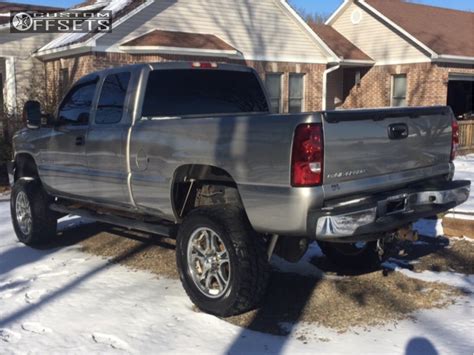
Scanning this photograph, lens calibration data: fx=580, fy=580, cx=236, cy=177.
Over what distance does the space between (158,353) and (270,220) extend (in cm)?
120

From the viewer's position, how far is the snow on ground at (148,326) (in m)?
4.05

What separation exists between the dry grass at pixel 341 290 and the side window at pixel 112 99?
1.60 metres

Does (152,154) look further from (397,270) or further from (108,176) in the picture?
(397,270)

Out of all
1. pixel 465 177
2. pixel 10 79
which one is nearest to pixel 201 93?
pixel 465 177

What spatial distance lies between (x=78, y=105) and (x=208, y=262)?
2688 millimetres

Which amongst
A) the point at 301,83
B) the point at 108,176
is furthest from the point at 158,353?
the point at 301,83

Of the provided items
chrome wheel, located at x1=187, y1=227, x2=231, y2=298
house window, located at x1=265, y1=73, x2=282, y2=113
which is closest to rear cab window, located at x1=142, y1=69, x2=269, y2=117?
chrome wheel, located at x1=187, y1=227, x2=231, y2=298

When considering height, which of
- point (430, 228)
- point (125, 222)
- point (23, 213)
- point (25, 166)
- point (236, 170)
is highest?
point (236, 170)

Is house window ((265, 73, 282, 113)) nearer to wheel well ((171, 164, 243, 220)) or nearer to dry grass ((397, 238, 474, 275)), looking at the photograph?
dry grass ((397, 238, 474, 275))

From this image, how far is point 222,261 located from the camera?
15.0 feet

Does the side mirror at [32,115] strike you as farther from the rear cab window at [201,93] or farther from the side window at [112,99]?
the rear cab window at [201,93]

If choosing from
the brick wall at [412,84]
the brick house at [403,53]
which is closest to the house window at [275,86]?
the brick house at [403,53]

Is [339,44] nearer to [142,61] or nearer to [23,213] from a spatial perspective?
[142,61]

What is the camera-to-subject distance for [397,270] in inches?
226
